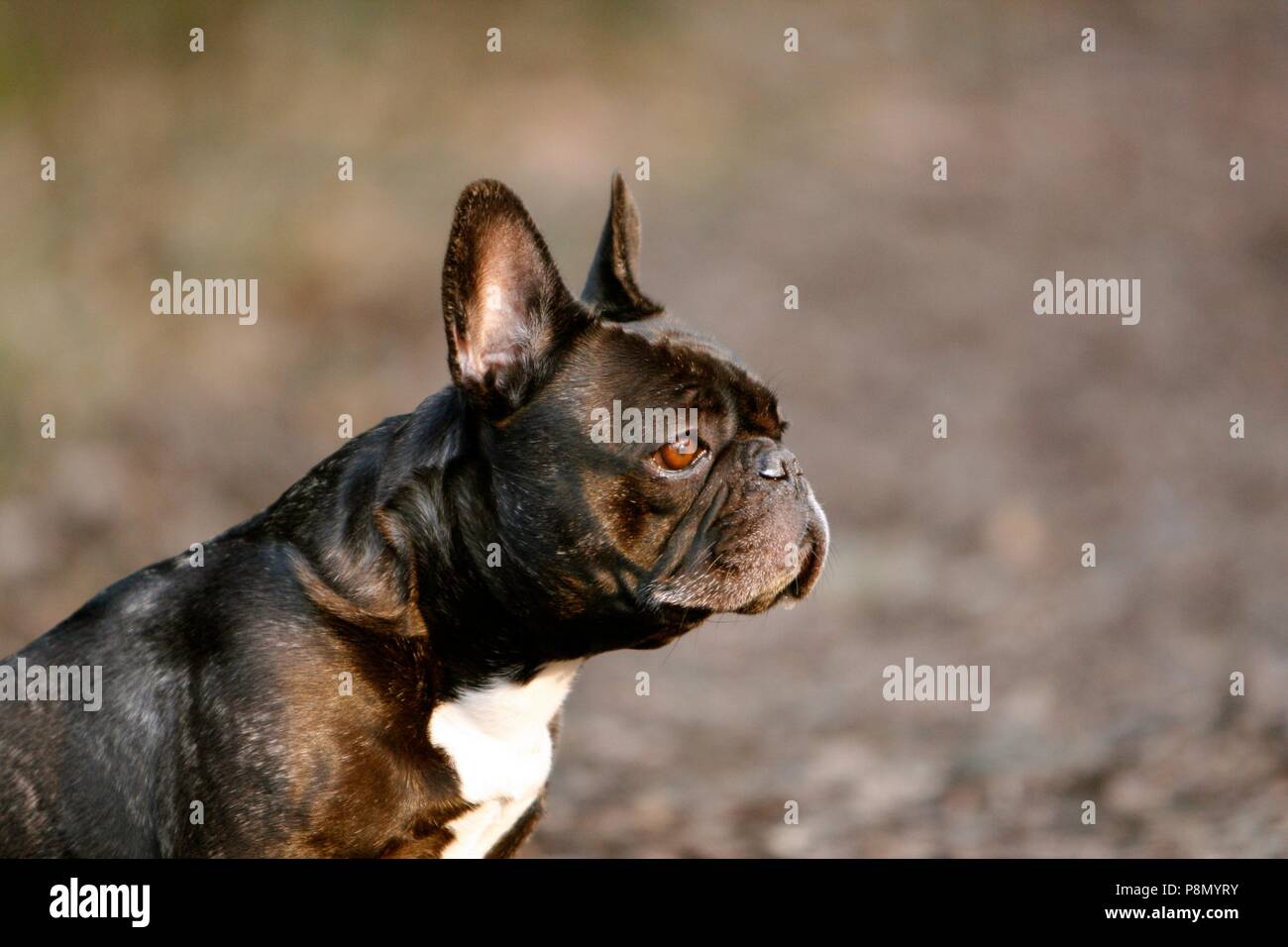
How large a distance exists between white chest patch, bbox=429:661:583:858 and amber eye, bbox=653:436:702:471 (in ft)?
2.45

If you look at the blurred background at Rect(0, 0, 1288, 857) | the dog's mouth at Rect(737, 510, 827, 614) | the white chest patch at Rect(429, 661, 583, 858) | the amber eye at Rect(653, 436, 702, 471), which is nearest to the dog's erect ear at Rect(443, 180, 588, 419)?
the amber eye at Rect(653, 436, 702, 471)

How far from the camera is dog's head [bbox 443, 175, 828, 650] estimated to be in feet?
15.3

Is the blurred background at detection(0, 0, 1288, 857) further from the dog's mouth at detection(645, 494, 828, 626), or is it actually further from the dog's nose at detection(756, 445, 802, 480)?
the dog's nose at detection(756, 445, 802, 480)

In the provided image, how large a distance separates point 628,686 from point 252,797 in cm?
651

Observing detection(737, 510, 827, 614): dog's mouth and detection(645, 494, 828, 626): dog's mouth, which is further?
detection(737, 510, 827, 614): dog's mouth

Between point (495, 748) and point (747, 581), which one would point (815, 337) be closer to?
point (747, 581)

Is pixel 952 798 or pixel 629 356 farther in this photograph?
pixel 952 798

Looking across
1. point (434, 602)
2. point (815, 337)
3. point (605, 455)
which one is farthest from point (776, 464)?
point (815, 337)

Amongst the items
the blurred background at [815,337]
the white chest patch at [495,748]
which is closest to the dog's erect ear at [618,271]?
the white chest patch at [495,748]

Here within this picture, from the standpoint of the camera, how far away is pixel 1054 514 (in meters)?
13.1

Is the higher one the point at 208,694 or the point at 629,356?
the point at 629,356

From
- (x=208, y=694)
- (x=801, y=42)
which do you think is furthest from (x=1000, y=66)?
(x=208, y=694)
